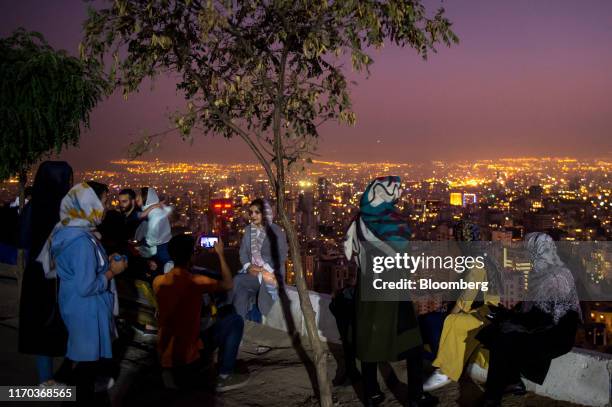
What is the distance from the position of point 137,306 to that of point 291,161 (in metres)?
2.92

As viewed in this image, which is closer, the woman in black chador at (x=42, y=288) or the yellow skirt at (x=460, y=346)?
the woman in black chador at (x=42, y=288)

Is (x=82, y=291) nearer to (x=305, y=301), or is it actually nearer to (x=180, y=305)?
(x=180, y=305)

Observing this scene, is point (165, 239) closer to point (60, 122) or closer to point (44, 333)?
point (60, 122)

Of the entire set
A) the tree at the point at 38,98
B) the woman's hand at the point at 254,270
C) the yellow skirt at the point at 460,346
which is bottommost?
the yellow skirt at the point at 460,346

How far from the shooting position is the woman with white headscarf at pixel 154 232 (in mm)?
8281

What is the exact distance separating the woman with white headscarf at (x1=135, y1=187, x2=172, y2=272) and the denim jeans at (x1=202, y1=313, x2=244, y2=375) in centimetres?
292

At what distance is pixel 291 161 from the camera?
16.4 ft

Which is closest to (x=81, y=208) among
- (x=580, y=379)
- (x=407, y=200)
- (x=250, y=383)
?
(x=250, y=383)

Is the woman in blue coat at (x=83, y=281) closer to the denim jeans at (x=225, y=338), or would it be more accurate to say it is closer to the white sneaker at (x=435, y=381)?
the denim jeans at (x=225, y=338)

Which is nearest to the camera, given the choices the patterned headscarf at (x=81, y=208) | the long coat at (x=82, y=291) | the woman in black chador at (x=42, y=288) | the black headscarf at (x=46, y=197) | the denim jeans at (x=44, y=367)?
the long coat at (x=82, y=291)

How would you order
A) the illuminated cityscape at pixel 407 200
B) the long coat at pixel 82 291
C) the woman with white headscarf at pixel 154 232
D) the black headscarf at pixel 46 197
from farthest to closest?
the woman with white headscarf at pixel 154 232 < the illuminated cityscape at pixel 407 200 < the black headscarf at pixel 46 197 < the long coat at pixel 82 291

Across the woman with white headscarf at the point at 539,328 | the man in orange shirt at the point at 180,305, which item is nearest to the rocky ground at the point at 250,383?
the man in orange shirt at the point at 180,305

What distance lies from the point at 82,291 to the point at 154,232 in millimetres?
4252

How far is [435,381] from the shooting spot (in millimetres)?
5168
